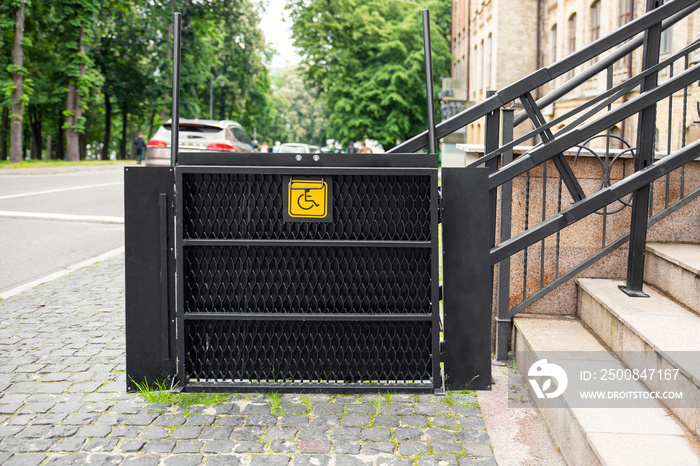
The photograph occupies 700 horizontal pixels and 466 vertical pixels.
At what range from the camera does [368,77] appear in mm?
39406

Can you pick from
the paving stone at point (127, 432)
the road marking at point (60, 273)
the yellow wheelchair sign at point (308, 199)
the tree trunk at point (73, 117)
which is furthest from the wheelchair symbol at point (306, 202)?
the tree trunk at point (73, 117)

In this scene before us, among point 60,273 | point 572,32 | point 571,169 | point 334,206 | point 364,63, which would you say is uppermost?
point 364,63

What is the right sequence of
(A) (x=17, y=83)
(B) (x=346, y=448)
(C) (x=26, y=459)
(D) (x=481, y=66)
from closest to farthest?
(C) (x=26, y=459) < (B) (x=346, y=448) < (A) (x=17, y=83) < (D) (x=481, y=66)

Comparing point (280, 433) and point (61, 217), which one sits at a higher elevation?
point (61, 217)

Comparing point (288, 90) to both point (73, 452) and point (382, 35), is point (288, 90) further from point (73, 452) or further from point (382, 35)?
point (73, 452)

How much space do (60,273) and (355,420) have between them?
225 inches

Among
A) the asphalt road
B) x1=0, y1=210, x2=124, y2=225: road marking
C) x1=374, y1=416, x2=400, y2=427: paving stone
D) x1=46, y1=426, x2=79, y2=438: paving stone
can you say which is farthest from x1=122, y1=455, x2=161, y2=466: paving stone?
x1=0, y1=210, x2=124, y2=225: road marking

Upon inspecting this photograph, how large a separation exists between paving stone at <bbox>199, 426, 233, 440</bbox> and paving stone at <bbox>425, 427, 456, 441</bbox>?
3.36ft

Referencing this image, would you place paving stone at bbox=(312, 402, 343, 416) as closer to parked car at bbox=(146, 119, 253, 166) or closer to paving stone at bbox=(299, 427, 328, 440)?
paving stone at bbox=(299, 427, 328, 440)

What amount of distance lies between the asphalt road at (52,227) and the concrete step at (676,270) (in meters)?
6.14

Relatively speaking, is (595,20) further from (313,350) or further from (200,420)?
(200,420)

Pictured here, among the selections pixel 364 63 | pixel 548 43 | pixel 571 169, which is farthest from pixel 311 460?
pixel 364 63

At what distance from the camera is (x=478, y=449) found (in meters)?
3.53

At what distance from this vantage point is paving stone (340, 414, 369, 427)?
12.6 ft
